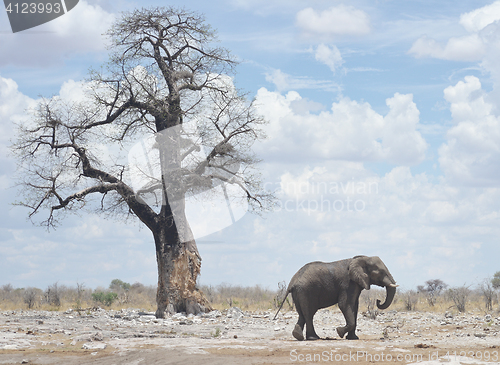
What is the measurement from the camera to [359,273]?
1434 centimetres

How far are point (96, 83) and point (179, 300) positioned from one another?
30.9 ft

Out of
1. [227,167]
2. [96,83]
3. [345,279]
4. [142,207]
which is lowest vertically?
[345,279]

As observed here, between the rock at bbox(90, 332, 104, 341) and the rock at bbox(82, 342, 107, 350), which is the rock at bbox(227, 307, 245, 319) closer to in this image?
the rock at bbox(90, 332, 104, 341)

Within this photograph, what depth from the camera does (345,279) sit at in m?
14.5

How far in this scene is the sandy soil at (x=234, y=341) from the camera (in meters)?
11.3

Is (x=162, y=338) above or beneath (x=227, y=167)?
beneath

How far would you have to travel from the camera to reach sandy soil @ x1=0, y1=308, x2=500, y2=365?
11.3 m

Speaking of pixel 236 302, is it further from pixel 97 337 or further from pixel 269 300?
pixel 97 337

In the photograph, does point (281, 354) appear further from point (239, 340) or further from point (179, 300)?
point (179, 300)

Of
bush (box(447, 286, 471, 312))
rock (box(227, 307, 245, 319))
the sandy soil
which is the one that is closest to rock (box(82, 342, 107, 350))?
the sandy soil

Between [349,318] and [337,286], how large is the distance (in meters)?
0.89

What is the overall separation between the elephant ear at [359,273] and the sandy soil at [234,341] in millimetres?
1665

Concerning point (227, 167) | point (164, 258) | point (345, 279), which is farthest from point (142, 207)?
point (345, 279)
